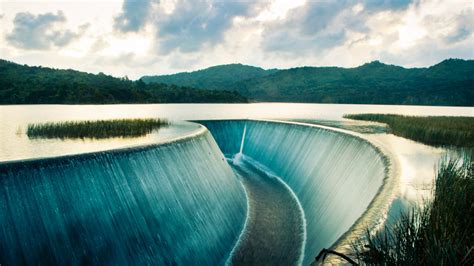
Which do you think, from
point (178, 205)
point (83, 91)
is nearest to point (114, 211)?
point (178, 205)

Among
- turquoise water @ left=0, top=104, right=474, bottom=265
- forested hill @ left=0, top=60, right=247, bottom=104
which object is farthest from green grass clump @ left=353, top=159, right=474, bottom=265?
forested hill @ left=0, top=60, right=247, bottom=104

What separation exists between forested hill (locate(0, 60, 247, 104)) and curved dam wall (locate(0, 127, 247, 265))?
85.1 metres

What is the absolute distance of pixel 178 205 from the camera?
35.2 feet

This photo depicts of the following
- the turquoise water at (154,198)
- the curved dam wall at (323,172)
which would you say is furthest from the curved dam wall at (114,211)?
the curved dam wall at (323,172)

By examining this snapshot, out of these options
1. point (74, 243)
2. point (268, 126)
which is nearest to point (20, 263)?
point (74, 243)

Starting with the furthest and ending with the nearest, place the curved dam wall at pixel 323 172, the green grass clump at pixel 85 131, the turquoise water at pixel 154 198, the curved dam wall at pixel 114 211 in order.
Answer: the green grass clump at pixel 85 131, the curved dam wall at pixel 323 172, the turquoise water at pixel 154 198, the curved dam wall at pixel 114 211

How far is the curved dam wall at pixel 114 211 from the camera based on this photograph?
269 inches

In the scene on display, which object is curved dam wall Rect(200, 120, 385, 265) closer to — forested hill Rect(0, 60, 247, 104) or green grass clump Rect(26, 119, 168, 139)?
green grass clump Rect(26, 119, 168, 139)

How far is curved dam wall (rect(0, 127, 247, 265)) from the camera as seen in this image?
684cm

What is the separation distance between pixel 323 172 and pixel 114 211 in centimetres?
982

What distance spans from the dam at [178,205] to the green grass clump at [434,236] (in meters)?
1.82

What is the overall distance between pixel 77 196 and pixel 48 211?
2.46ft

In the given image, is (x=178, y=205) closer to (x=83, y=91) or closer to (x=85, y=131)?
(x=85, y=131)

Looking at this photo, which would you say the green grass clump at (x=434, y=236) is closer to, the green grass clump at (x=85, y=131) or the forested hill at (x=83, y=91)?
the green grass clump at (x=85, y=131)
